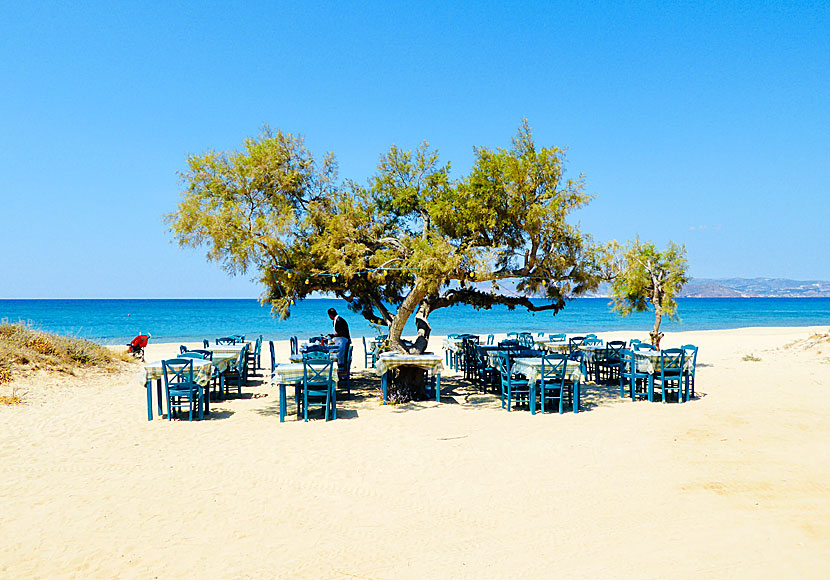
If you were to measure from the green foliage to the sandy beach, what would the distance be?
259 centimetres

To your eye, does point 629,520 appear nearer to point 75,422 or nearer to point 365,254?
point 365,254

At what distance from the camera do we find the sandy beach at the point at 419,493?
430cm

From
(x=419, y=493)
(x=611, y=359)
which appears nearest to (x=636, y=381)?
(x=611, y=359)

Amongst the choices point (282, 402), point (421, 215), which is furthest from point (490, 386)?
point (282, 402)

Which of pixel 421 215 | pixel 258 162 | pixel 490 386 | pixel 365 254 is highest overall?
pixel 258 162

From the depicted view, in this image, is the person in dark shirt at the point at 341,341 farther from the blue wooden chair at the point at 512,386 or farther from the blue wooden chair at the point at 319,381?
the blue wooden chair at the point at 512,386

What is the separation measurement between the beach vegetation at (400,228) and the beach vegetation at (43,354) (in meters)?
6.02

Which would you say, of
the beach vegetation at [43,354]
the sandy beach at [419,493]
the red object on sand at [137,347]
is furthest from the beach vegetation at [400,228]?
the red object on sand at [137,347]

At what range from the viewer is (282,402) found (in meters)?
9.48

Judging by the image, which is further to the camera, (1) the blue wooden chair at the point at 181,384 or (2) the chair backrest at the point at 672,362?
(2) the chair backrest at the point at 672,362

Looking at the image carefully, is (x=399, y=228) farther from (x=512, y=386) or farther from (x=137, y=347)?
(x=137, y=347)

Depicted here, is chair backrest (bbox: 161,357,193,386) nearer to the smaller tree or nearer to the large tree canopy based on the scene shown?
the large tree canopy

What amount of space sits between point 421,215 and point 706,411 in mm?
6649

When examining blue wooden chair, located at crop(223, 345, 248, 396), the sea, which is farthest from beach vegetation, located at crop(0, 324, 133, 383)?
the sea
